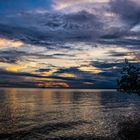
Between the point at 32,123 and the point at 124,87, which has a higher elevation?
the point at 124,87

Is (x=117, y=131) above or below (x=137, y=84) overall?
below

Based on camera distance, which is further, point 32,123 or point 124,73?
point 124,73

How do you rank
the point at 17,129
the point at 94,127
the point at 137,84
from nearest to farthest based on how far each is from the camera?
the point at 17,129, the point at 94,127, the point at 137,84

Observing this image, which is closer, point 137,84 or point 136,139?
point 136,139

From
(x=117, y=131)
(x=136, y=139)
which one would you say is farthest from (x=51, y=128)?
(x=136, y=139)

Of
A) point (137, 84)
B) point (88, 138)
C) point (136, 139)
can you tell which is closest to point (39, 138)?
point (88, 138)

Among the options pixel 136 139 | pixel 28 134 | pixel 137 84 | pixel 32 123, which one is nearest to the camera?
pixel 136 139

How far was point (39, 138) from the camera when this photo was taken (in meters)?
39.4

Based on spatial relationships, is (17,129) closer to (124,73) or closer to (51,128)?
(51,128)

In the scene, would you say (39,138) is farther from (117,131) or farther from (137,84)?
(137,84)

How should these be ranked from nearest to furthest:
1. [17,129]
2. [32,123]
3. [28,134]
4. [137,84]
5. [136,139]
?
[136,139] < [28,134] < [17,129] < [32,123] < [137,84]

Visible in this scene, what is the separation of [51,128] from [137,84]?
25890 mm

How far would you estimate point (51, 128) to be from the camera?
4703cm

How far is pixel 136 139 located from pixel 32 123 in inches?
873
